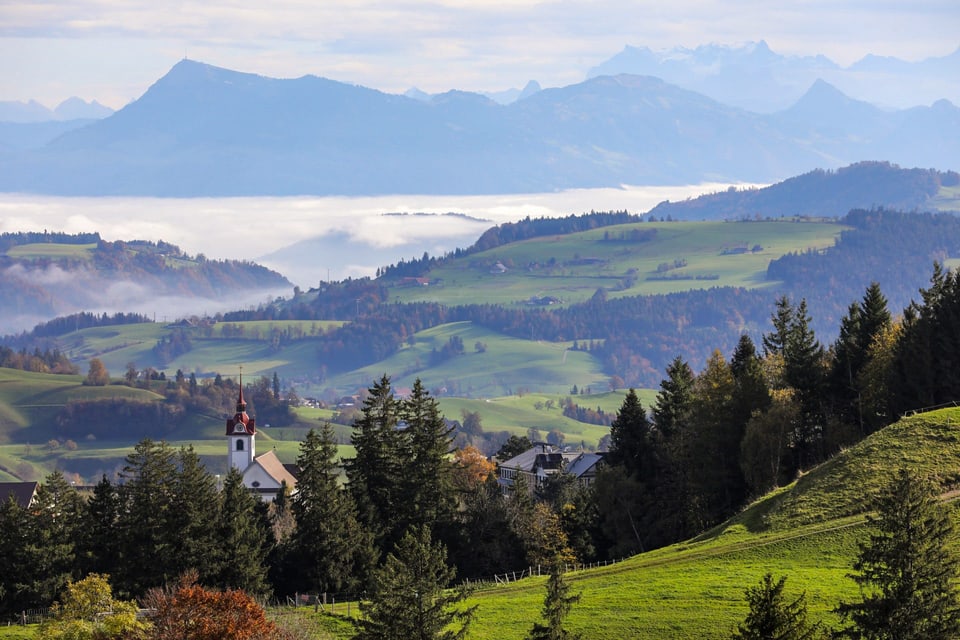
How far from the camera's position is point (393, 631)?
47.6 meters

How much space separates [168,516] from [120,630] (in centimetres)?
2676

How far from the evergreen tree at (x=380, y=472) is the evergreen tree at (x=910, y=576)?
47353 millimetres

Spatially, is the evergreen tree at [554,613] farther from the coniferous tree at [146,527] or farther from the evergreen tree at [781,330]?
the evergreen tree at [781,330]

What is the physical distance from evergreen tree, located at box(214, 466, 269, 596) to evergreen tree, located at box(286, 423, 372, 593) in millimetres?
2380

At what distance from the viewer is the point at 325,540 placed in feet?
270

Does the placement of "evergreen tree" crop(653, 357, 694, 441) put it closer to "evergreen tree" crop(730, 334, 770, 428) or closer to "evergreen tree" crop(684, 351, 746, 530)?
"evergreen tree" crop(684, 351, 746, 530)

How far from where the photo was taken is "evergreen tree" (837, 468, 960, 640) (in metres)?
41.9

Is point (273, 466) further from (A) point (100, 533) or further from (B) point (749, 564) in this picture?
(B) point (749, 564)

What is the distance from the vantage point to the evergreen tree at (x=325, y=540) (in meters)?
82.2

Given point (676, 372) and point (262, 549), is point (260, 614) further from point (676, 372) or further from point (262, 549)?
point (676, 372)

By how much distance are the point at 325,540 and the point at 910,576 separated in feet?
150

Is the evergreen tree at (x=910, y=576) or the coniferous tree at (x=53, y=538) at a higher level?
the evergreen tree at (x=910, y=576)

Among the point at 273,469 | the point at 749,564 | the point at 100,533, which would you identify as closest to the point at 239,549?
the point at 100,533

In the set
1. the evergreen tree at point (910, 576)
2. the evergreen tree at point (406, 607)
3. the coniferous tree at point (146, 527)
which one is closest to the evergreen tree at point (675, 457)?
the coniferous tree at point (146, 527)
